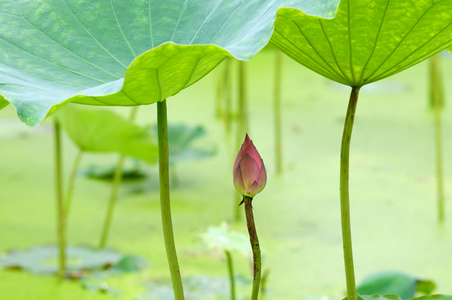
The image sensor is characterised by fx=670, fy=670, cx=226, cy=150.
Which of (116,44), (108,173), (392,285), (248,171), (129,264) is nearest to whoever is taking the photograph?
(248,171)

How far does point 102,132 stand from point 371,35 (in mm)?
956

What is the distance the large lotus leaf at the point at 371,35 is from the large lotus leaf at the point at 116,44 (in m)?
0.06

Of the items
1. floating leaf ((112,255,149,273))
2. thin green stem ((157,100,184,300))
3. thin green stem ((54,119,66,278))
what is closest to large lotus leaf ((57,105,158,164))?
thin green stem ((54,119,66,278))

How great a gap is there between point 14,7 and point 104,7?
0.38 ft

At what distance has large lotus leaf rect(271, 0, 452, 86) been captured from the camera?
71cm

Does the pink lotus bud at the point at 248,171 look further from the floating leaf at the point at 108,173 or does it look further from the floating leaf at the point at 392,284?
the floating leaf at the point at 108,173

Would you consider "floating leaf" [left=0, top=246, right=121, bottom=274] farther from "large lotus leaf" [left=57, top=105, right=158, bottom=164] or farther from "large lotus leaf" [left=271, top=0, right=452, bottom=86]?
"large lotus leaf" [left=271, top=0, right=452, bottom=86]

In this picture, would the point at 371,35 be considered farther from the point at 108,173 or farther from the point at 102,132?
the point at 108,173

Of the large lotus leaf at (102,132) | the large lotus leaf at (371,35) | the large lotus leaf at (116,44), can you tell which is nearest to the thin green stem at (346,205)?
the large lotus leaf at (371,35)

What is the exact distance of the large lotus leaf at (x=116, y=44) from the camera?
0.65 m

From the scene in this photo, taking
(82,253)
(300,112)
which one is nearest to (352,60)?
(82,253)

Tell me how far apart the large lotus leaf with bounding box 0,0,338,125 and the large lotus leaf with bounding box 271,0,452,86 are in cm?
6

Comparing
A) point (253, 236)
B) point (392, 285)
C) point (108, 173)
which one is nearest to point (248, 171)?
point (253, 236)

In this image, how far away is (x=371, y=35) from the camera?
729mm
